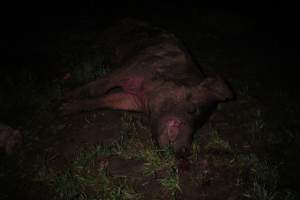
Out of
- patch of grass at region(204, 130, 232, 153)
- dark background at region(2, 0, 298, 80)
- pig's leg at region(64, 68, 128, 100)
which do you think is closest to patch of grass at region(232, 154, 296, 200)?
patch of grass at region(204, 130, 232, 153)

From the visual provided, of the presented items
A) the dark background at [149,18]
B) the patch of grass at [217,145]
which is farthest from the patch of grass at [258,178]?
the dark background at [149,18]

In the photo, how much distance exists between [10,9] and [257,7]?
20.1ft

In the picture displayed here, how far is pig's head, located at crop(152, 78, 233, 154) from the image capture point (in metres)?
4.54

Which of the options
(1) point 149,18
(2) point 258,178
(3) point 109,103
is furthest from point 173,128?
(1) point 149,18

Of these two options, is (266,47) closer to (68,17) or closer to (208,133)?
(208,133)

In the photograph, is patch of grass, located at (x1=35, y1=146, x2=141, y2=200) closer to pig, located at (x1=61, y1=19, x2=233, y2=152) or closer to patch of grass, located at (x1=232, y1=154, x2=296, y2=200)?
pig, located at (x1=61, y1=19, x2=233, y2=152)

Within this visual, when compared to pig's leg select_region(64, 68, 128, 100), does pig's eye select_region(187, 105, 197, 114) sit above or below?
below

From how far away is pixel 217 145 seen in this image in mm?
4785

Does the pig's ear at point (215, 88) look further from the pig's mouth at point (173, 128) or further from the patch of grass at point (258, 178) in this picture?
the patch of grass at point (258, 178)

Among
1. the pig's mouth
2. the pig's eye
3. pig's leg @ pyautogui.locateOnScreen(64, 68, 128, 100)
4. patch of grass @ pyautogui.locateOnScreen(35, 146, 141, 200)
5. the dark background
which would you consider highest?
the dark background

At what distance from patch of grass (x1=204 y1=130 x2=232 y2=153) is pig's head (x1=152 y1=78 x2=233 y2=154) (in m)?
0.31

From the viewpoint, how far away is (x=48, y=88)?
626 centimetres

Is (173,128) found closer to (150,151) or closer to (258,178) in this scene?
(150,151)

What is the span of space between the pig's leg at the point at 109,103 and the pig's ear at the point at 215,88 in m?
0.98
